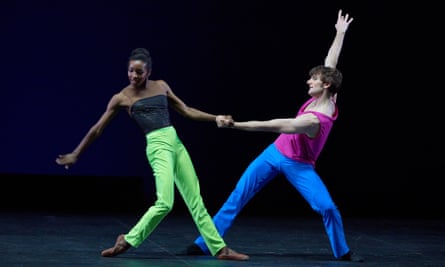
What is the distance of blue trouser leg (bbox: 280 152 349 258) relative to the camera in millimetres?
4605

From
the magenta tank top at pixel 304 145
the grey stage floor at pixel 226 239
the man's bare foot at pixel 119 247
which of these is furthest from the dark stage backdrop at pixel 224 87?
the magenta tank top at pixel 304 145

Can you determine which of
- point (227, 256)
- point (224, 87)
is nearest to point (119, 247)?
point (227, 256)

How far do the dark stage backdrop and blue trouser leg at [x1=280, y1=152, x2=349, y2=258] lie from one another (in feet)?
11.5

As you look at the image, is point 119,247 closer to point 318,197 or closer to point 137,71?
point 137,71

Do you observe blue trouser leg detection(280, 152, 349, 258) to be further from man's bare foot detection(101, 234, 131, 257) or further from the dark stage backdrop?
the dark stage backdrop

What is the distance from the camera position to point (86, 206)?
803cm

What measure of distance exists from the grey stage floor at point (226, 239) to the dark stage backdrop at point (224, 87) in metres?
0.82

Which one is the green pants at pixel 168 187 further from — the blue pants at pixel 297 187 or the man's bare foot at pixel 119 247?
the blue pants at pixel 297 187

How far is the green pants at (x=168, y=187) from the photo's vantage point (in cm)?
443

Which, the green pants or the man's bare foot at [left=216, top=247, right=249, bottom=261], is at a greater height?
the green pants

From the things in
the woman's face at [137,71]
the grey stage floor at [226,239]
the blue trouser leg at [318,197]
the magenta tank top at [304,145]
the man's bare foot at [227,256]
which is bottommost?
the grey stage floor at [226,239]

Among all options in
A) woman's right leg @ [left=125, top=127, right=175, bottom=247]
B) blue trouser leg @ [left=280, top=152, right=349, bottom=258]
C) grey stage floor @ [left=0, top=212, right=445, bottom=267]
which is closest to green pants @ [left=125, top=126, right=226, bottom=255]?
woman's right leg @ [left=125, top=127, right=175, bottom=247]

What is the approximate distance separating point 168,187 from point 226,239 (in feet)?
4.87

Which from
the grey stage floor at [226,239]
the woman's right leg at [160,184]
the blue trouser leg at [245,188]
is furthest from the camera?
the blue trouser leg at [245,188]
